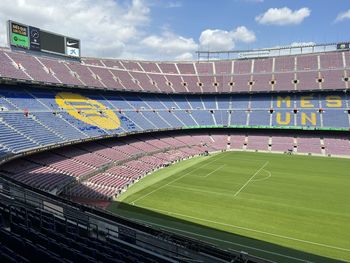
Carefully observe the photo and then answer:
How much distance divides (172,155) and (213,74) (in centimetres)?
3514

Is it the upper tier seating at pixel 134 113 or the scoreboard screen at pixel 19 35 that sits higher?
the scoreboard screen at pixel 19 35

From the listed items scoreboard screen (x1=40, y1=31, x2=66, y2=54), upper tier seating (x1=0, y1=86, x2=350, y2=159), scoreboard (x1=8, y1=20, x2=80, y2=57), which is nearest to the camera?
upper tier seating (x1=0, y1=86, x2=350, y2=159)

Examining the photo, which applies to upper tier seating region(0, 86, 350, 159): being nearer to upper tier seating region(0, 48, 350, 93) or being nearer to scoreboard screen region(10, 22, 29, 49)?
upper tier seating region(0, 48, 350, 93)

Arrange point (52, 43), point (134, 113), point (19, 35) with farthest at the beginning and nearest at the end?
point (134, 113)
point (52, 43)
point (19, 35)

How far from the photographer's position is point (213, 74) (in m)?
81.4

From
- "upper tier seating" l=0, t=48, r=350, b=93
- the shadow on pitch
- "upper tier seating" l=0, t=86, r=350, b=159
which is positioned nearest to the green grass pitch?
the shadow on pitch

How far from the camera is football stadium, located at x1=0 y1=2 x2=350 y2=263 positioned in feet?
41.2

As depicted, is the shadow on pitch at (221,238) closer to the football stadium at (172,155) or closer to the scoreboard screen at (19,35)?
the football stadium at (172,155)

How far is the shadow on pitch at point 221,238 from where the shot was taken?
795 inches

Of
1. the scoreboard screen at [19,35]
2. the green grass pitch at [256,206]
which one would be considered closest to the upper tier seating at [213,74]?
the scoreboard screen at [19,35]

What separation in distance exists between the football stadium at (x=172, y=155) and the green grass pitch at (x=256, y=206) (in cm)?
15

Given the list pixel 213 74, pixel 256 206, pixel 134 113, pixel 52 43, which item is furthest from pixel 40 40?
pixel 256 206

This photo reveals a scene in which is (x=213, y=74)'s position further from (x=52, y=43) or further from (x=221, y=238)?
(x=221, y=238)

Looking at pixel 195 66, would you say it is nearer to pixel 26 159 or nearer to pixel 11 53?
pixel 11 53
